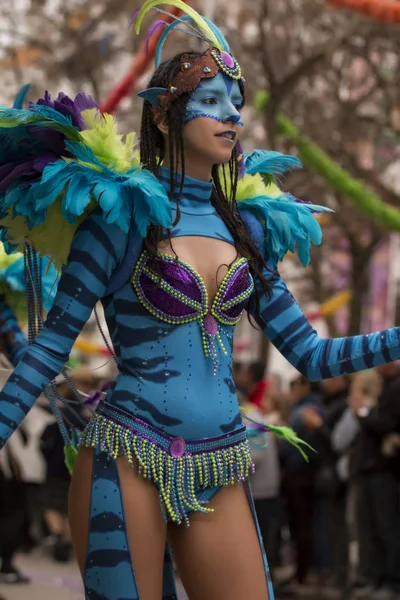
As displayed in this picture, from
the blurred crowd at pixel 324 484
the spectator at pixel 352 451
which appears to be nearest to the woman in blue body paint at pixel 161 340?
the blurred crowd at pixel 324 484

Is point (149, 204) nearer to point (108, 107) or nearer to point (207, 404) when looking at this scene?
point (207, 404)

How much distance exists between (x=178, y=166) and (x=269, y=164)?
1.68 feet

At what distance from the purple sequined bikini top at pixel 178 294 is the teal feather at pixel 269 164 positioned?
0.62 metres

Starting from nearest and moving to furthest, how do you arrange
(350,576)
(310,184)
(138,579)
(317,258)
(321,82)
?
(138,579), (350,576), (310,184), (321,82), (317,258)

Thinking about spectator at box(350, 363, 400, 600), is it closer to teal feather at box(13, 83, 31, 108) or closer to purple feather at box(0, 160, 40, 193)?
teal feather at box(13, 83, 31, 108)

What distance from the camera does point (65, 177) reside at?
9.78ft

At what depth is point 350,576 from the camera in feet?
27.4

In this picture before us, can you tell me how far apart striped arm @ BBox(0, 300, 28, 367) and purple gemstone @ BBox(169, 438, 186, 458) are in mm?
1054

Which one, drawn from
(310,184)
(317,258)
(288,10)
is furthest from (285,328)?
(317,258)

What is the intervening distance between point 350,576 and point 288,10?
8.32m

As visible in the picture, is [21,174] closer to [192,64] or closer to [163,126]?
[163,126]

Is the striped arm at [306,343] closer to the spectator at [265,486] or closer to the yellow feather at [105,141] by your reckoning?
the yellow feather at [105,141]

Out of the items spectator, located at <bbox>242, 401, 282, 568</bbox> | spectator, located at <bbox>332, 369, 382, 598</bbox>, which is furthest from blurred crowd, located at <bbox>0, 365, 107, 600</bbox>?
spectator, located at <bbox>332, 369, 382, 598</bbox>

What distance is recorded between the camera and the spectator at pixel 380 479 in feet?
24.8
